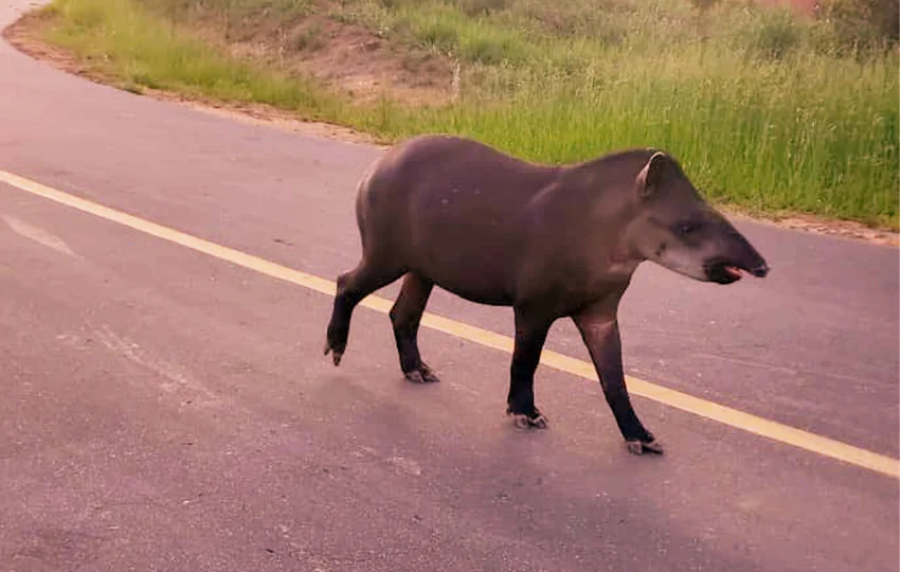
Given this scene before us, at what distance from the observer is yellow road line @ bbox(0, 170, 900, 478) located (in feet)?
14.4

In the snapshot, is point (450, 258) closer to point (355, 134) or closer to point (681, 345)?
point (681, 345)

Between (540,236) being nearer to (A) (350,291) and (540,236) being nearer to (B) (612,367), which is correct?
(B) (612,367)

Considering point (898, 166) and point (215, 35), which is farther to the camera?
point (215, 35)

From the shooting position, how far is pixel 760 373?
17.1 feet

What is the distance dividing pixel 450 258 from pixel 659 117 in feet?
20.3

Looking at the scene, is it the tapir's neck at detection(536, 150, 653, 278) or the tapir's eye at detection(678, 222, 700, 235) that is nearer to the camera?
the tapir's eye at detection(678, 222, 700, 235)

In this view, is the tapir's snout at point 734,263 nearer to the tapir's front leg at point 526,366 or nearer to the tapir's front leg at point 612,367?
the tapir's front leg at point 612,367

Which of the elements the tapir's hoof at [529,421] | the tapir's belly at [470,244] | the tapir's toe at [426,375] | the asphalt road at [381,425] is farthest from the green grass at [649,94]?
the tapir's belly at [470,244]

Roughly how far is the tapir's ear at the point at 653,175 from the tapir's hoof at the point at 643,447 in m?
0.92

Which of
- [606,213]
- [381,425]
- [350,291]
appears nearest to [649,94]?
[350,291]

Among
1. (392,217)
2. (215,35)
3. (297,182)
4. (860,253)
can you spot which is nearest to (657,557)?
(392,217)

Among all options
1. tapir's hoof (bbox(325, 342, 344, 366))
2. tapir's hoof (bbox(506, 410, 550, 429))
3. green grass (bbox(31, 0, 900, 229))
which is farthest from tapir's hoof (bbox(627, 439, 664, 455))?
green grass (bbox(31, 0, 900, 229))

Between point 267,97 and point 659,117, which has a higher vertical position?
point 659,117

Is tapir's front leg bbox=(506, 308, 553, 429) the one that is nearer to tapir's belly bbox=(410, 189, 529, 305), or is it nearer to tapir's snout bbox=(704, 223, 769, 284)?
tapir's belly bbox=(410, 189, 529, 305)
